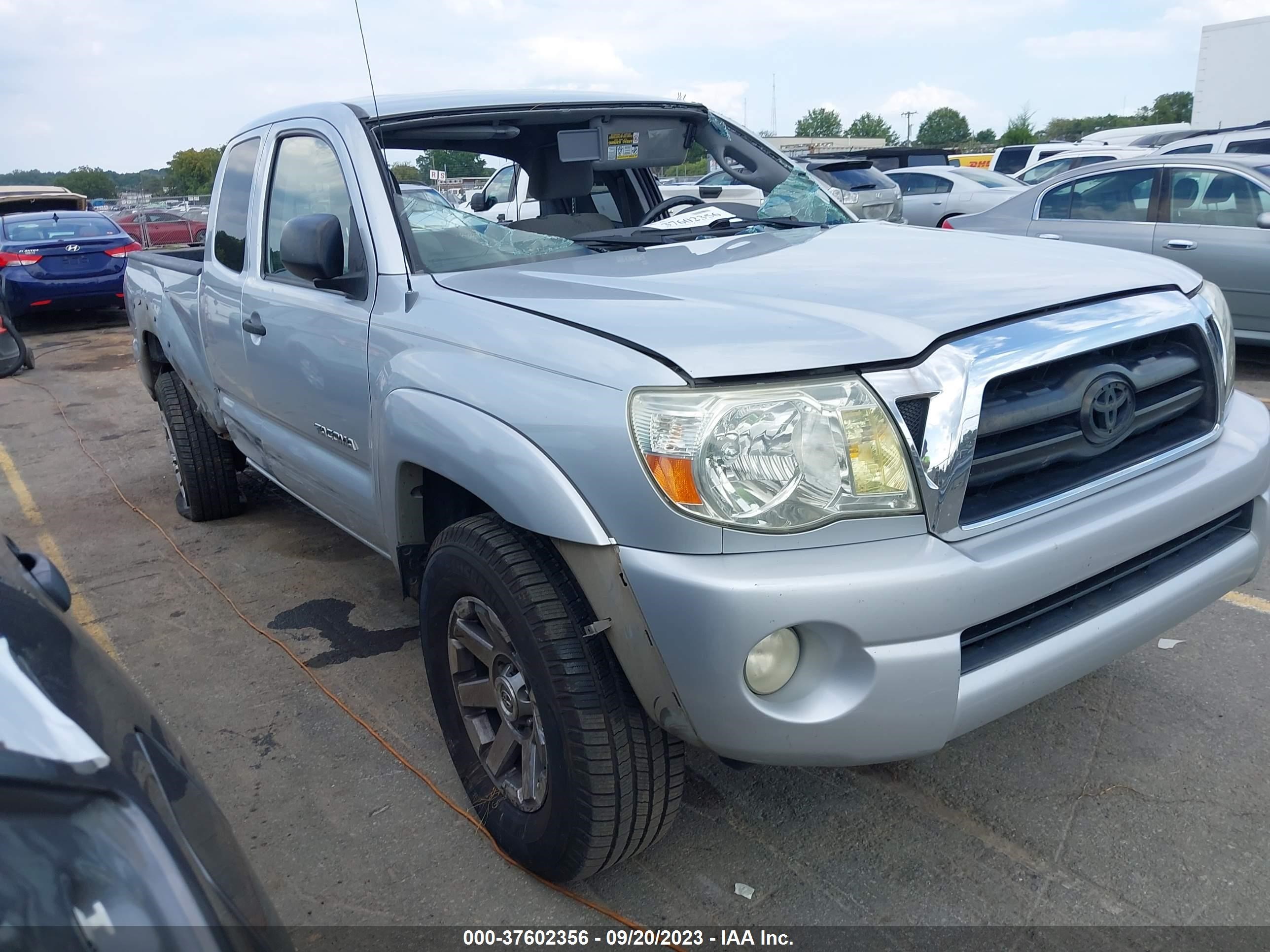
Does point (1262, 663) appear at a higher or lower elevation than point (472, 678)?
lower

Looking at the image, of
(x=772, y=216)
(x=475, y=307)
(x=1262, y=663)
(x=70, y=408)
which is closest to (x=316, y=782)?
(x=475, y=307)

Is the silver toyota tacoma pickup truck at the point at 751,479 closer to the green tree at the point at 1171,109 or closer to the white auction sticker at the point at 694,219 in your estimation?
the white auction sticker at the point at 694,219

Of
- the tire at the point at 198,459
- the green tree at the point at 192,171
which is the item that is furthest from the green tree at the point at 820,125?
the tire at the point at 198,459

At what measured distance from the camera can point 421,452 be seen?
7.83 feet

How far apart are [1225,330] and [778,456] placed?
1.47 meters

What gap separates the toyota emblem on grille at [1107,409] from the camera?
2078mm

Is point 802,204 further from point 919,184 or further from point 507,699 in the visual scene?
point 919,184

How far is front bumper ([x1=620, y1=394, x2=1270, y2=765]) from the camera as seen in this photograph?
1.78 metres

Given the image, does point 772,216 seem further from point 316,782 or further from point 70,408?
point 70,408

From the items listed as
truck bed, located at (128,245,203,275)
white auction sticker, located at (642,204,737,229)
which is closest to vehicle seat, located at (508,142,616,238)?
white auction sticker, located at (642,204,737,229)

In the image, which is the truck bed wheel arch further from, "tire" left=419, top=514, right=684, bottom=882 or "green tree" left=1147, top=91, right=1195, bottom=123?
"green tree" left=1147, top=91, right=1195, bottom=123

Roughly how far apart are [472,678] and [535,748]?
31 cm

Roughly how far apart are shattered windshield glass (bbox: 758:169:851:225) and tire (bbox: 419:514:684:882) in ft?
5.98

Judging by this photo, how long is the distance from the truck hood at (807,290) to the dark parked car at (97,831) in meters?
1.09
